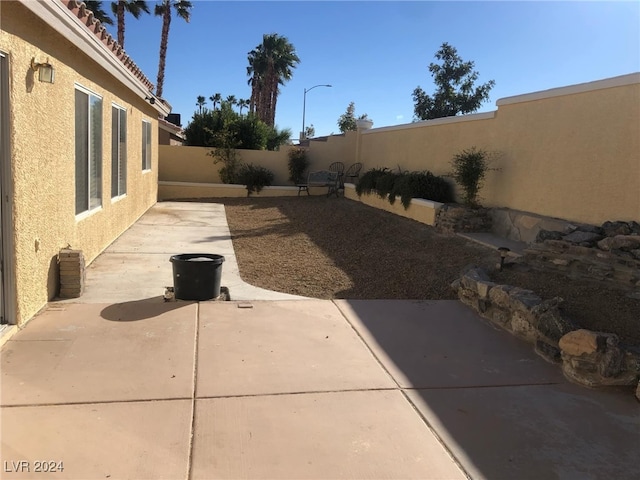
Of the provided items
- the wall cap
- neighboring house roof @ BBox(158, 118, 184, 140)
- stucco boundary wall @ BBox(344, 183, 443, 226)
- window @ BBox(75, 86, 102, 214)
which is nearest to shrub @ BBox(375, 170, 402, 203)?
stucco boundary wall @ BBox(344, 183, 443, 226)

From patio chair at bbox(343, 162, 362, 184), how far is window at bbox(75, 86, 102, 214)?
1157cm

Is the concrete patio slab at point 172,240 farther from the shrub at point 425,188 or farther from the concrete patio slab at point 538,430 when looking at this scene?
the concrete patio slab at point 538,430

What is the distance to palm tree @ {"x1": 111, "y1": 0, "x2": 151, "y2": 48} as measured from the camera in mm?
28250

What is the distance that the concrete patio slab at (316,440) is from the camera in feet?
9.43

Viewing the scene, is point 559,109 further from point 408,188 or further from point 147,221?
point 147,221

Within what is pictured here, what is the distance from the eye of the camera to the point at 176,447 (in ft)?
9.82

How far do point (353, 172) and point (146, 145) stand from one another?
313 inches

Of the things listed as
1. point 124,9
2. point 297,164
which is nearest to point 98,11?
point 124,9

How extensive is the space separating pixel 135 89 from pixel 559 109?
7480 mm

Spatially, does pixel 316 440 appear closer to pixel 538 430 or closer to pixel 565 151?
pixel 538 430

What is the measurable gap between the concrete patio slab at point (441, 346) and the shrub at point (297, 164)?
46.6ft

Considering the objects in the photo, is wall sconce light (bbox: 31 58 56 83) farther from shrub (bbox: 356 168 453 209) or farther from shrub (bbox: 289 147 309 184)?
shrub (bbox: 289 147 309 184)

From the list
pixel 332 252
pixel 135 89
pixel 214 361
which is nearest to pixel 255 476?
pixel 214 361

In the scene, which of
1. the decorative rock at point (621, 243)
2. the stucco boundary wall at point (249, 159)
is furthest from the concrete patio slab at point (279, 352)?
the stucco boundary wall at point (249, 159)
